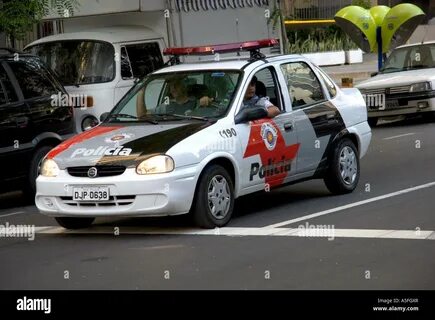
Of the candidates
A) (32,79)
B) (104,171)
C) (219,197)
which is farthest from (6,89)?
(219,197)

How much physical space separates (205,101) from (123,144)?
1.21m

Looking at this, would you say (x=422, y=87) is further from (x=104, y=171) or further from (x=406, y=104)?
(x=104, y=171)

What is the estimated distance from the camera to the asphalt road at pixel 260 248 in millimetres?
7484

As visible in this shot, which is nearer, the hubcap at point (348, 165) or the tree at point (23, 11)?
the hubcap at point (348, 165)

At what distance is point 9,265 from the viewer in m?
8.51

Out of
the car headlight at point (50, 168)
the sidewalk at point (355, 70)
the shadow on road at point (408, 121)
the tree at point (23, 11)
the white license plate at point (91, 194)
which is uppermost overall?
the tree at point (23, 11)

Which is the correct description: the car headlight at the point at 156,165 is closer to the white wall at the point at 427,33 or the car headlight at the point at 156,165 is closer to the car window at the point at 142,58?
the car window at the point at 142,58

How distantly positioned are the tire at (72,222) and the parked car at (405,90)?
10794mm

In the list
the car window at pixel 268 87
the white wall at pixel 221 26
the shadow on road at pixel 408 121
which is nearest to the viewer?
the car window at pixel 268 87

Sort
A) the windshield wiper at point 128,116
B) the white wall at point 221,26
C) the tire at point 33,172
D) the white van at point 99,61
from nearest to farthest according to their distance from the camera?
the windshield wiper at point 128,116 < the tire at point 33,172 < the white van at point 99,61 < the white wall at point 221,26

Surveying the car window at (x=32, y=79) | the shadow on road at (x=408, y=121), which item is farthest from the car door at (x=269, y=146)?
the shadow on road at (x=408, y=121)

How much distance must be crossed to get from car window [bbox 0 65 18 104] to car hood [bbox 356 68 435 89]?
376 inches

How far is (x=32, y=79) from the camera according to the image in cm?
1250
